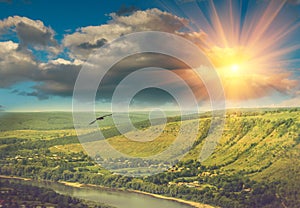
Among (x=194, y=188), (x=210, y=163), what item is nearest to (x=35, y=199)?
(x=194, y=188)

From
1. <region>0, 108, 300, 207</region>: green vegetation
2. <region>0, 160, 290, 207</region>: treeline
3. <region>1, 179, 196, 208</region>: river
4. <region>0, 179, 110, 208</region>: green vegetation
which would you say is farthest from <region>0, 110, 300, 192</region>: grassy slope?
<region>0, 179, 110, 208</region>: green vegetation

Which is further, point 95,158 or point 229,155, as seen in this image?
point 95,158

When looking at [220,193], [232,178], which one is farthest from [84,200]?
[232,178]

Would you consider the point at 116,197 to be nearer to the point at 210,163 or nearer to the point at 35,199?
the point at 35,199

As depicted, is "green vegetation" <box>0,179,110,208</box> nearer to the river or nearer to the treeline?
the river

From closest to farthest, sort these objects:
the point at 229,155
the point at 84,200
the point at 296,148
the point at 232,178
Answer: the point at 84,200 < the point at 232,178 < the point at 296,148 < the point at 229,155

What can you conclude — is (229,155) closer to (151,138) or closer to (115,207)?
(151,138)

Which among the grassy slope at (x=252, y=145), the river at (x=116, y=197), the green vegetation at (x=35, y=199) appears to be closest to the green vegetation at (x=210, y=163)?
the grassy slope at (x=252, y=145)

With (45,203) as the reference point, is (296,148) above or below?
above
